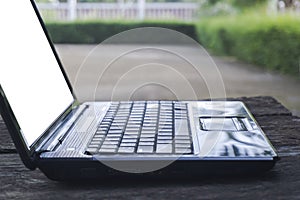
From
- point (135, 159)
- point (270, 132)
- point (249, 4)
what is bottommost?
point (249, 4)

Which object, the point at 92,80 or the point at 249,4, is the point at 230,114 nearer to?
the point at 92,80

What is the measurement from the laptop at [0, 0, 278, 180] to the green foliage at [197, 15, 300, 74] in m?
4.19

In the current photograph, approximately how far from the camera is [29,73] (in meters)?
0.59

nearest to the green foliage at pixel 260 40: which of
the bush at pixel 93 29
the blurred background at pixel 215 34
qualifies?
the blurred background at pixel 215 34

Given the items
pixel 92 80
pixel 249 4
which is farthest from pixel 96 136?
pixel 249 4

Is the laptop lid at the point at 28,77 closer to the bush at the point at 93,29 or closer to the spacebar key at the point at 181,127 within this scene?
the spacebar key at the point at 181,127

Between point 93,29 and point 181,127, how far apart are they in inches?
325

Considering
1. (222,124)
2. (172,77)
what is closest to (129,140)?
(222,124)

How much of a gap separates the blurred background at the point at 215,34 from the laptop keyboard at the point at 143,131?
1310mm

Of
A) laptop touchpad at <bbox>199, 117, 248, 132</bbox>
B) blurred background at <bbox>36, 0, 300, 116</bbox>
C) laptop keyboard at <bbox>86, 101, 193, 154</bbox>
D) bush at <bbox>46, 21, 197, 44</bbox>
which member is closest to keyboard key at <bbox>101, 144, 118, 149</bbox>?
laptop keyboard at <bbox>86, 101, 193, 154</bbox>

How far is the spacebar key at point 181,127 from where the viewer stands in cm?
54

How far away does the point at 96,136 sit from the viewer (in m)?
0.52

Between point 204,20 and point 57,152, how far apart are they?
8.48m

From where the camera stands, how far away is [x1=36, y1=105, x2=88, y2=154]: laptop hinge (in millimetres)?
486
